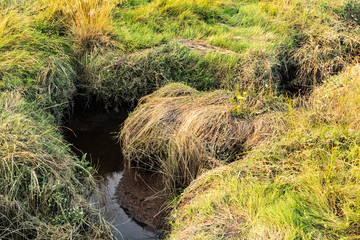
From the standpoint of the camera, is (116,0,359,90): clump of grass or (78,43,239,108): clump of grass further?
(116,0,359,90): clump of grass

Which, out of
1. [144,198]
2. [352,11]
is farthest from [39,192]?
[352,11]

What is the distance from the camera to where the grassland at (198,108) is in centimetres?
292

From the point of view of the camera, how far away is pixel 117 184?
422 centimetres

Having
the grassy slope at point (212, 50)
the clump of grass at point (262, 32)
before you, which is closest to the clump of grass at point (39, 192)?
the grassy slope at point (212, 50)

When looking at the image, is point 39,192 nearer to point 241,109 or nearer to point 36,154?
point 36,154

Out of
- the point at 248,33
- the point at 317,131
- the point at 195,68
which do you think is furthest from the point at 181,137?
the point at 248,33

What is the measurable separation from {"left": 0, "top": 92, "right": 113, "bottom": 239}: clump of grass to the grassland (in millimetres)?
15

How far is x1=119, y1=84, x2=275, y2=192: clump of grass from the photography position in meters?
3.88

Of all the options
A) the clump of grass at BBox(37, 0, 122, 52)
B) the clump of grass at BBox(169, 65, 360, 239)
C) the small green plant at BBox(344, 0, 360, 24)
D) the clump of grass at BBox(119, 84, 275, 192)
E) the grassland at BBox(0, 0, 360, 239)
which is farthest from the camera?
the small green plant at BBox(344, 0, 360, 24)

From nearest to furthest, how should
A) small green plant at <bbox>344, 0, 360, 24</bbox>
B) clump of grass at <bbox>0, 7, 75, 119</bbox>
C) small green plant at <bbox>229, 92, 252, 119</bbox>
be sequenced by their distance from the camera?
small green plant at <bbox>229, 92, 252, 119</bbox> → clump of grass at <bbox>0, 7, 75, 119</bbox> → small green plant at <bbox>344, 0, 360, 24</bbox>

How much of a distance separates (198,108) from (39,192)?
2007 mm

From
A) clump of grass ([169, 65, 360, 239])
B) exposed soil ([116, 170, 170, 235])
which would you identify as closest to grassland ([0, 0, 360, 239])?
clump of grass ([169, 65, 360, 239])

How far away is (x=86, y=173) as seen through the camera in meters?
3.66

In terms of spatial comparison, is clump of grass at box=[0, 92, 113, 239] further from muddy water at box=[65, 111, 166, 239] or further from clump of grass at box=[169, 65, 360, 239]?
clump of grass at box=[169, 65, 360, 239]
